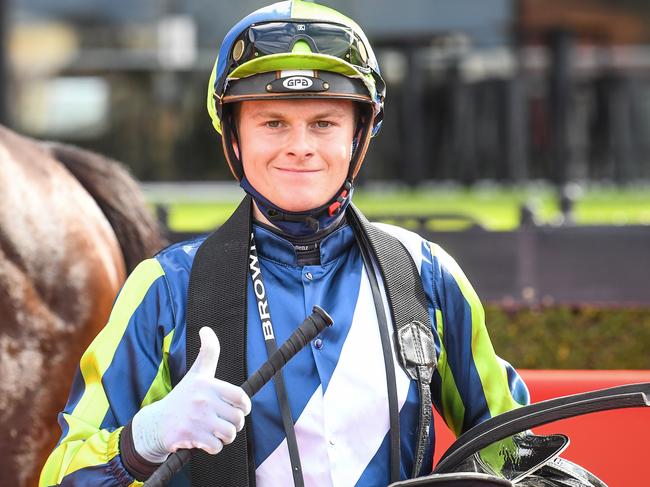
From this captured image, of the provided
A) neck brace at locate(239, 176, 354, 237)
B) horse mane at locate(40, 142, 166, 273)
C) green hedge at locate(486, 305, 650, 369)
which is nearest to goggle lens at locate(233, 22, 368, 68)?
neck brace at locate(239, 176, 354, 237)

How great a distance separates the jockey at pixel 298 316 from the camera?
1.72 metres

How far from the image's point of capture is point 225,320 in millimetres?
1755

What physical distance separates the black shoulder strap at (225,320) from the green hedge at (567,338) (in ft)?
12.9

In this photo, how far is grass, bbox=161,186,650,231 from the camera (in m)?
12.1

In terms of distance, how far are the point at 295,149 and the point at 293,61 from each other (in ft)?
0.49

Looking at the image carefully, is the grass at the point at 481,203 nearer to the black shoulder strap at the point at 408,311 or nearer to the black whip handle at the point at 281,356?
the black shoulder strap at the point at 408,311

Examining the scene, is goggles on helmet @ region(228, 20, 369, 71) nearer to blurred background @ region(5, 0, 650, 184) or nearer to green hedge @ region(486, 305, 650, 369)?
green hedge @ region(486, 305, 650, 369)

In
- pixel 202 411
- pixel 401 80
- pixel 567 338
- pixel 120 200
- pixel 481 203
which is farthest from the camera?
pixel 401 80

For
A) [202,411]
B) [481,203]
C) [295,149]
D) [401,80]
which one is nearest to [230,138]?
[295,149]

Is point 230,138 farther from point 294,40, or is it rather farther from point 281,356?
point 281,356

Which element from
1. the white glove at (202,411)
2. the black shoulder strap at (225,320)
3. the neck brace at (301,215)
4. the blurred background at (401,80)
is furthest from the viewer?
the blurred background at (401,80)

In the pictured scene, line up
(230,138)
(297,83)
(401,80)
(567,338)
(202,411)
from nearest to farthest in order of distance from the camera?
(202,411)
(297,83)
(230,138)
(567,338)
(401,80)

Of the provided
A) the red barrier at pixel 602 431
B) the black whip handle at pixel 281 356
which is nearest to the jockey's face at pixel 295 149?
the black whip handle at pixel 281 356

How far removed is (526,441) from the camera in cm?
177
